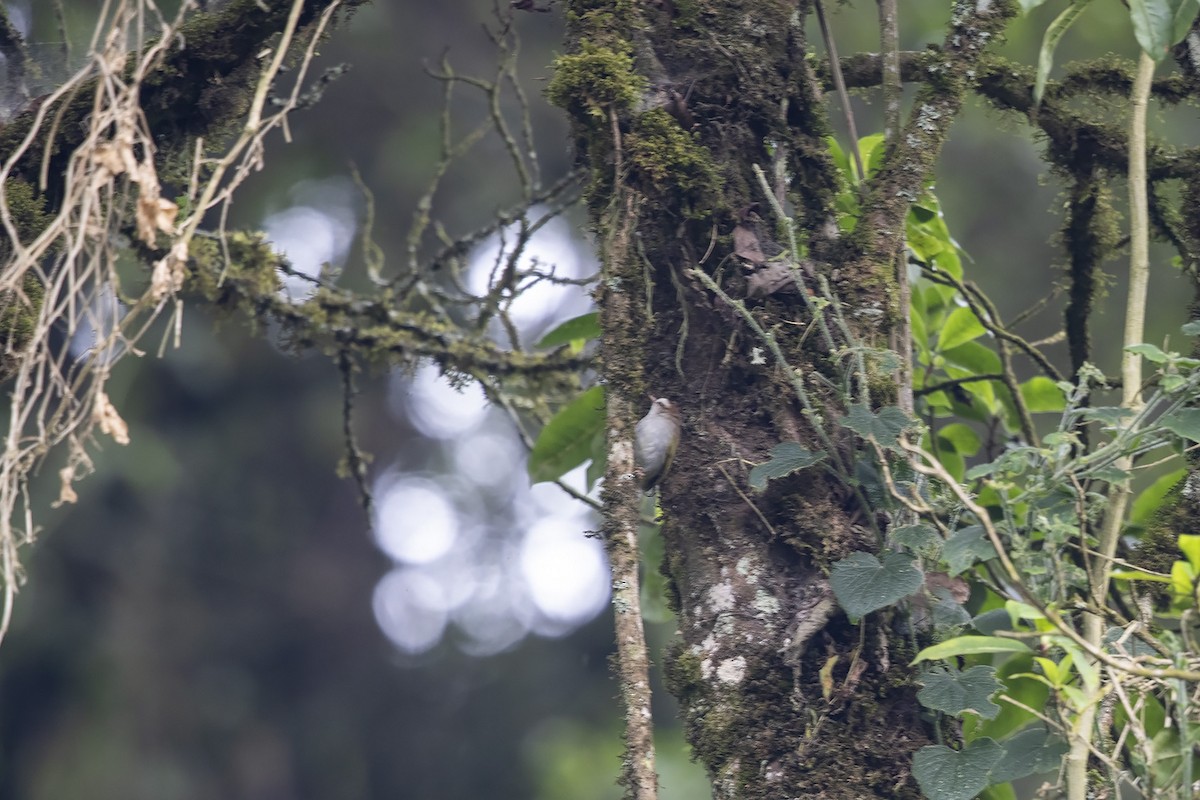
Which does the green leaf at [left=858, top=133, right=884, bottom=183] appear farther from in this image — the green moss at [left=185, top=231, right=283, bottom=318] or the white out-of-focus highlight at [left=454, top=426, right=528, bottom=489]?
the white out-of-focus highlight at [left=454, top=426, right=528, bottom=489]

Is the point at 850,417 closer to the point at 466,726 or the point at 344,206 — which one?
the point at 344,206

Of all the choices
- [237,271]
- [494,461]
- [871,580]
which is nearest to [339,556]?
[494,461]

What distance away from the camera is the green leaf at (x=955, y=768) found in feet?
4.09

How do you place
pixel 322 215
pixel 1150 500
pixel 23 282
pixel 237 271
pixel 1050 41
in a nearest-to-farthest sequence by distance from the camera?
pixel 1050 41
pixel 23 282
pixel 1150 500
pixel 237 271
pixel 322 215

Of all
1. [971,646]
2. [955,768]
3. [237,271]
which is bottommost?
[955,768]

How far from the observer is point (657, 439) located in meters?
1.56

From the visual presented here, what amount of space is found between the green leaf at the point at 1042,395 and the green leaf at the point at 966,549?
3.27ft

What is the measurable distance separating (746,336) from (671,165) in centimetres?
28

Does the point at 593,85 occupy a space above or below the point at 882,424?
above

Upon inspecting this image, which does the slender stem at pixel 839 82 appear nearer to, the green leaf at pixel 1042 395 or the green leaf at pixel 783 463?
the green leaf at pixel 783 463

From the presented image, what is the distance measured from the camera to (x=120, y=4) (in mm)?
1386

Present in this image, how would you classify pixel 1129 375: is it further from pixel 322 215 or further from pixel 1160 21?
pixel 322 215

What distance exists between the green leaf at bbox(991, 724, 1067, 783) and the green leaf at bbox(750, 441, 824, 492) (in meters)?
0.43

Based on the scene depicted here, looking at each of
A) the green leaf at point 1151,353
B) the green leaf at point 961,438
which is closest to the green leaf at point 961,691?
the green leaf at point 1151,353
